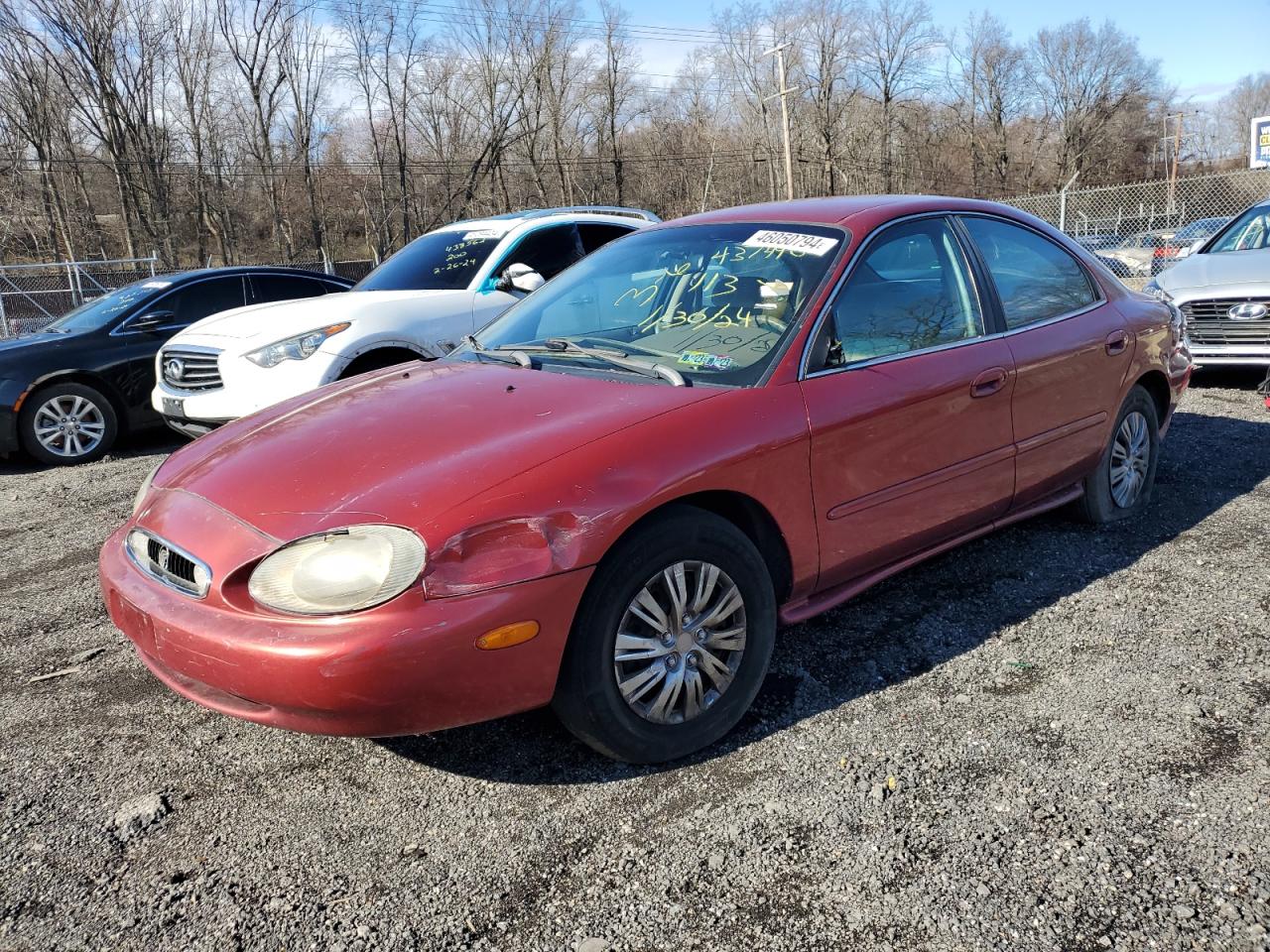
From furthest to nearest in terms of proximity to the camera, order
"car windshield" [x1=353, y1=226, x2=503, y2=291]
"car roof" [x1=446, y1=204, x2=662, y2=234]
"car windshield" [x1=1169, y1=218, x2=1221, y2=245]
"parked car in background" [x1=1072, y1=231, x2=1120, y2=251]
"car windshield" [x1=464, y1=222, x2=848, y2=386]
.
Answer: "parked car in background" [x1=1072, y1=231, x2=1120, y2=251] < "car windshield" [x1=1169, y1=218, x2=1221, y2=245] < "car roof" [x1=446, y1=204, x2=662, y2=234] < "car windshield" [x1=353, y1=226, x2=503, y2=291] < "car windshield" [x1=464, y1=222, x2=848, y2=386]

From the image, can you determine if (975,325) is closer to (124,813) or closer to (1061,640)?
(1061,640)

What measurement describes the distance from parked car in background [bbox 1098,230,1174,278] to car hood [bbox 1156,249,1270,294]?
246 inches

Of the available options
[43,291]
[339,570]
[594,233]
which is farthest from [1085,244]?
[43,291]

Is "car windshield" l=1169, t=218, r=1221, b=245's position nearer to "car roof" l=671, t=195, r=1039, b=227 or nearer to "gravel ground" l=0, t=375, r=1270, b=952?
"car roof" l=671, t=195, r=1039, b=227

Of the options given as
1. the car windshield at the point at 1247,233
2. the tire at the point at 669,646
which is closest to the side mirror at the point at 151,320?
the tire at the point at 669,646

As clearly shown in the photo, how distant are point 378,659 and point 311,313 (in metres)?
4.54

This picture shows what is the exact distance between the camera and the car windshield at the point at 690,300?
3266 mm

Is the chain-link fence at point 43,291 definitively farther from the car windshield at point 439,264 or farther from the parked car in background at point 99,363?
the car windshield at point 439,264

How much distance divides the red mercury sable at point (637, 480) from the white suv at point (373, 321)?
2360 mm

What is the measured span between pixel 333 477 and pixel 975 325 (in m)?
2.54

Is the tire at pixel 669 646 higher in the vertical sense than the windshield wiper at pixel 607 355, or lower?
lower

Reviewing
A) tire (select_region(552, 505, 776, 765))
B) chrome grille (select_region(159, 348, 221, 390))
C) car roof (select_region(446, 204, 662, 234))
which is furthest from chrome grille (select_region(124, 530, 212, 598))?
car roof (select_region(446, 204, 662, 234))

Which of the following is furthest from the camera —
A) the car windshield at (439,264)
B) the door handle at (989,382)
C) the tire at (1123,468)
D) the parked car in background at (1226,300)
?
the parked car in background at (1226,300)

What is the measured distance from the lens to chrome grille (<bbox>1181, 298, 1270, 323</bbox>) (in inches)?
305
